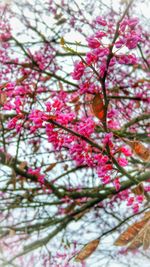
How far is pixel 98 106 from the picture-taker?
1903mm

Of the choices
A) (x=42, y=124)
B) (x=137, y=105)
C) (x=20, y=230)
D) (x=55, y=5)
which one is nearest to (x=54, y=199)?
(x=20, y=230)

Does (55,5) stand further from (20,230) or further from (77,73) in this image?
(77,73)

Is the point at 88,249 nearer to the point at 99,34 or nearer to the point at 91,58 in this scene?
the point at 91,58

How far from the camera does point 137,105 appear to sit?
5.30 meters

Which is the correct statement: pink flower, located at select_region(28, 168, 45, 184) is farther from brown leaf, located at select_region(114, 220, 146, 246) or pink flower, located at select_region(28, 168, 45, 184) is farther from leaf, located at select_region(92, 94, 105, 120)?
→ leaf, located at select_region(92, 94, 105, 120)

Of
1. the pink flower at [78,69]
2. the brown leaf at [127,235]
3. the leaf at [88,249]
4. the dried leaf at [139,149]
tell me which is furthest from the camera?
the leaf at [88,249]

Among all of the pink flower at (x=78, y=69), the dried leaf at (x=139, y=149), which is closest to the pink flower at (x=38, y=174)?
the dried leaf at (x=139, y=149)

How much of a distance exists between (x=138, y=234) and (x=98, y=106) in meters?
0.70

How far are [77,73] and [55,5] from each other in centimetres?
450

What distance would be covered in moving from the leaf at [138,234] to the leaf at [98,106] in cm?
62

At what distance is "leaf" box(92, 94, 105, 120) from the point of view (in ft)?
6.22

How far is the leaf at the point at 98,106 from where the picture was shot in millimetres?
1896

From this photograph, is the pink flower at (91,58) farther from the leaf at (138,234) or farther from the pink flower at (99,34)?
the leaf at (138,234)

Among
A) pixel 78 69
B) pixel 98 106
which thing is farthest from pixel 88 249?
pixel 78 69
